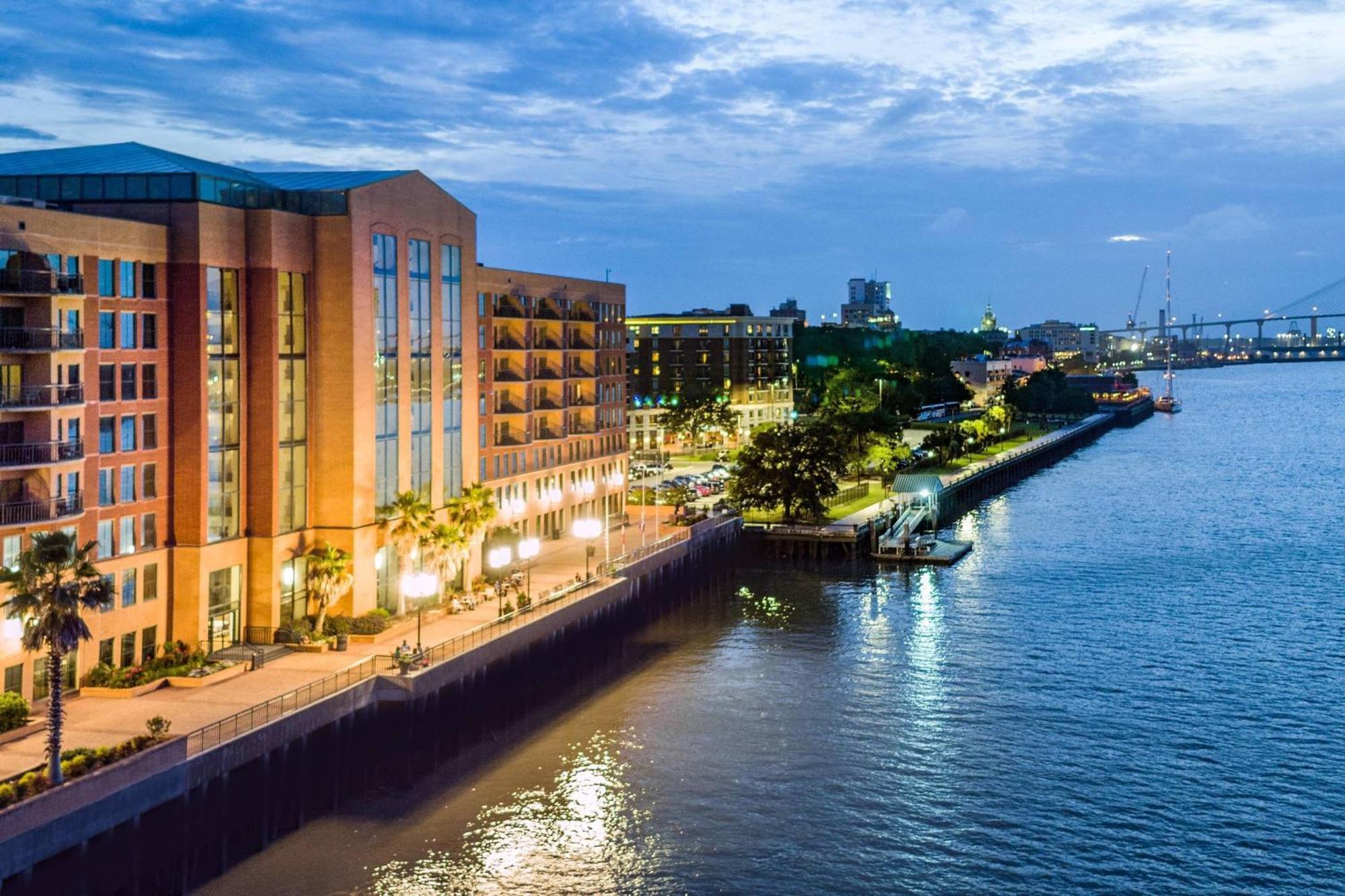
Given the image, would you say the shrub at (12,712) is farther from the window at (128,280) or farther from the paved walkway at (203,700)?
the window at (128,280)

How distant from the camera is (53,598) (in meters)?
43.5

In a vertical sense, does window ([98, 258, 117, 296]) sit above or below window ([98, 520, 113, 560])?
above

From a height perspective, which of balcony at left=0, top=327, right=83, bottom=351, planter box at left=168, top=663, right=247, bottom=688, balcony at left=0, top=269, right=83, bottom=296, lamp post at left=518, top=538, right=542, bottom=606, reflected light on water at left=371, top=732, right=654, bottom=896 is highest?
balcony at left=0, top=269, right=83, bottom=296

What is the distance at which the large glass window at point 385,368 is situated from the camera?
69.2 meters

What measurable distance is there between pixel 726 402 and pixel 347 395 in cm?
12486

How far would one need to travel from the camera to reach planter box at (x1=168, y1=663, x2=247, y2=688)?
54500 millimetres

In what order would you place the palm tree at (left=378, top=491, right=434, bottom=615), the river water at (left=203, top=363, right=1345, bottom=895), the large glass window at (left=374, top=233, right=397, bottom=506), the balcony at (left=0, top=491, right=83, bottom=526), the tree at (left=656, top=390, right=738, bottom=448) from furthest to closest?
the tree at (left=656, top=390, right=738, bottom=448)
the palm tree at (left=378, top=491, right=434, bottom=615)
the large glass window at (left=374, top=233, right=397, bottom=506)
the balcony at (left=0, top=491, right=83, bottom=526)
the river water at (left=203, top=363, right=1345, bottom=895)

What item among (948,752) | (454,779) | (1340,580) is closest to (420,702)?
(454,779)

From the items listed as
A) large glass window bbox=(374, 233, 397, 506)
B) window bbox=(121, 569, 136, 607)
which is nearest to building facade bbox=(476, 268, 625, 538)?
large glass window bbox=(374, 233, 397, 506)

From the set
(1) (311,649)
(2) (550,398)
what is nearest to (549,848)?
(1) (311,649)

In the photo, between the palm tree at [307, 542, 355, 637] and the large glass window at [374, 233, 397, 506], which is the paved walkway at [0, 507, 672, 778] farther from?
the large glass window at [374, 233, 397, 506]

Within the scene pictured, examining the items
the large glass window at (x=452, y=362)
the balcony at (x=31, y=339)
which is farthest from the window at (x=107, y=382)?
the large glass window at (x=452, y=362)

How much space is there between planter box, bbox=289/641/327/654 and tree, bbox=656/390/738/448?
117897 mm

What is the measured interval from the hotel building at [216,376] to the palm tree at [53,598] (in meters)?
5.56
